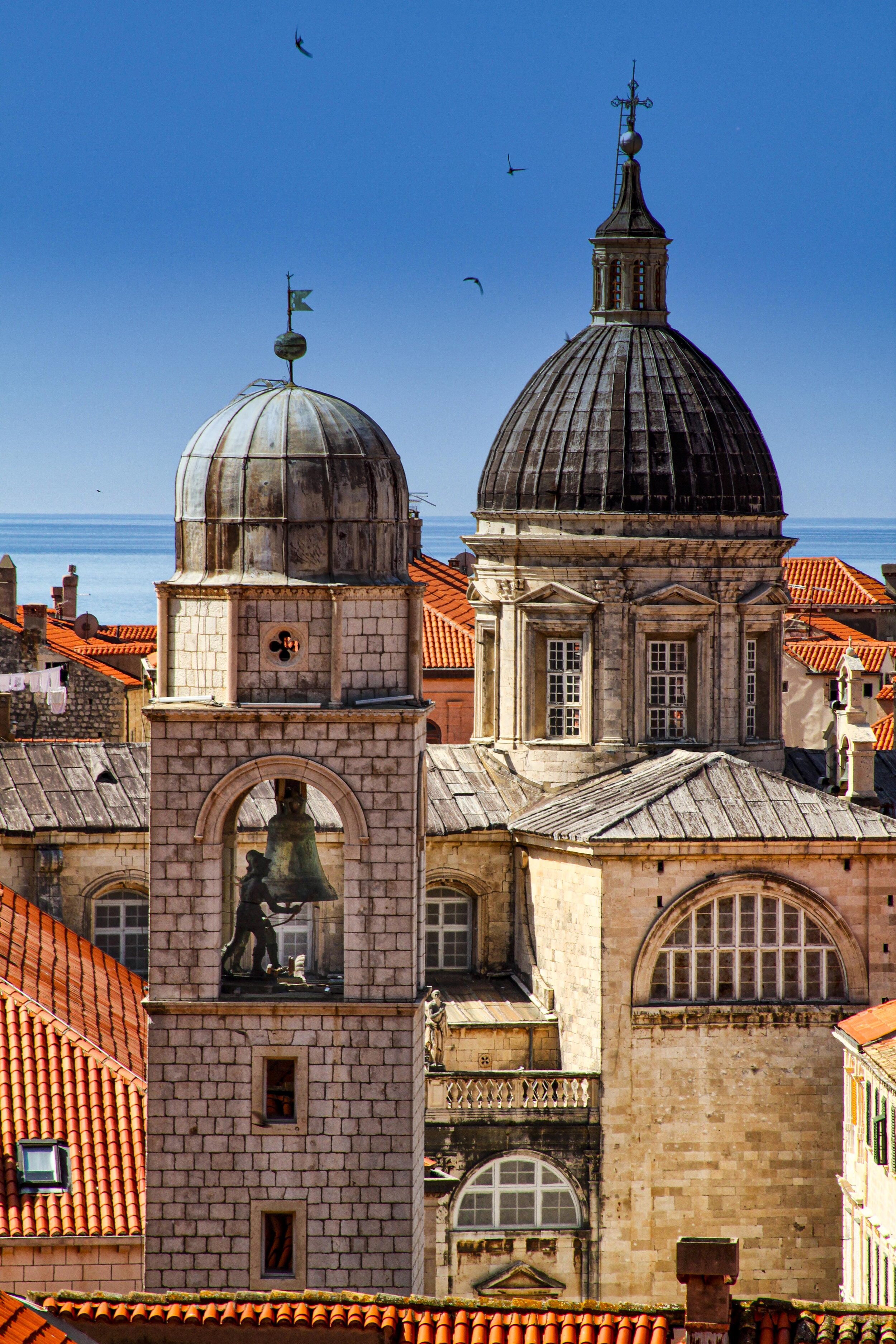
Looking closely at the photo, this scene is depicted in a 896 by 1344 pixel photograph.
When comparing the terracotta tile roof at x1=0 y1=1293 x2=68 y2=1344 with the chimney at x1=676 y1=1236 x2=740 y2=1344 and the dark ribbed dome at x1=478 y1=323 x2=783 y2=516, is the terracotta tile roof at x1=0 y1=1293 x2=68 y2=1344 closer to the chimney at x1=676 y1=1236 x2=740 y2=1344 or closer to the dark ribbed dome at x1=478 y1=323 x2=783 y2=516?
the chimney at x1=676 y1=1236 x2=740 y2=1344

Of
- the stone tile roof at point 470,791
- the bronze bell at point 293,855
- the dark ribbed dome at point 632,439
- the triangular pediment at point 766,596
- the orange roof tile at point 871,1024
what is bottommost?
the orange roof tile at point 871,1024

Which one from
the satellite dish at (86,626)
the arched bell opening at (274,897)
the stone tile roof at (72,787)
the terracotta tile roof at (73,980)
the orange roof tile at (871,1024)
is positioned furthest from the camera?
the satellite dish at (86,626)

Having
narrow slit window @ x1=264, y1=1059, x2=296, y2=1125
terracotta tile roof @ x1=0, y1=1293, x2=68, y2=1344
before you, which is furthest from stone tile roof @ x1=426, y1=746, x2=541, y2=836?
terracotta tile roof @ x1=0, y1=1293, x2=68, y2=1344

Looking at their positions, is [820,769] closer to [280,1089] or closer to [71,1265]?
[71,1265]

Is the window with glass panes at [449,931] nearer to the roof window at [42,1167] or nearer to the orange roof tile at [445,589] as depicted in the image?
the roof window at [42,1167]

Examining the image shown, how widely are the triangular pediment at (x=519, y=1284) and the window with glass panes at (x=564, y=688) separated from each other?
10422 millimetres

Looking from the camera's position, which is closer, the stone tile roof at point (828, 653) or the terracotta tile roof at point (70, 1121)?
the terracotta tile roof at point (70, 1121)

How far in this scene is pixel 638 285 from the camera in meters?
43.9

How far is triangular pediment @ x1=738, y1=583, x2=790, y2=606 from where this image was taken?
41281 mm

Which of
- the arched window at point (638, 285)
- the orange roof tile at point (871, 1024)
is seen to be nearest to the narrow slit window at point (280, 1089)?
the orange roof tile at point (871, 1024)

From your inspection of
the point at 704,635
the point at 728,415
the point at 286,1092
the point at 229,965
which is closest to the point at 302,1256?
the point at 286,1092

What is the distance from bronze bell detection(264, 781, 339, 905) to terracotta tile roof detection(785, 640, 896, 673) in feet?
186

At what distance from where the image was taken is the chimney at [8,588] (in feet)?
244

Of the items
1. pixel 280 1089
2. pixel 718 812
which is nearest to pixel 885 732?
pixel 718 812
